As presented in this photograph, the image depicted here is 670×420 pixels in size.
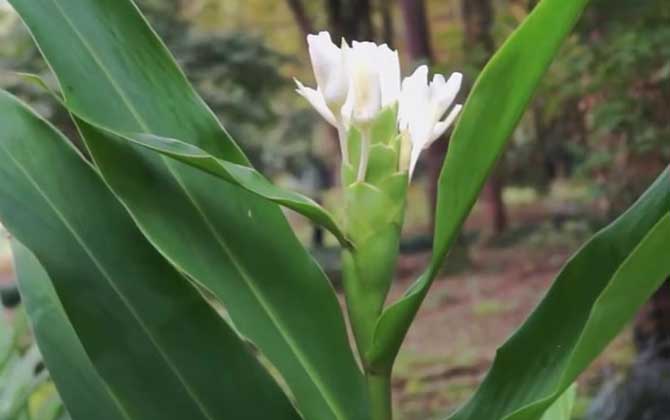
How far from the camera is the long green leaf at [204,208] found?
35 centimetres

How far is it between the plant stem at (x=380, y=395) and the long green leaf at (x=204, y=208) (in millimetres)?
10

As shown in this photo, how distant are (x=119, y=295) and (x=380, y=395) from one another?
A: 0.11 meters

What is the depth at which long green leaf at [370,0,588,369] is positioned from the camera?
31 centimetres

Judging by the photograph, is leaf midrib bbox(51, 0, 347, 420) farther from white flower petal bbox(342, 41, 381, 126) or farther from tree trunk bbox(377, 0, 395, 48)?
tree trunk bbox(377, 0, 395, 48)

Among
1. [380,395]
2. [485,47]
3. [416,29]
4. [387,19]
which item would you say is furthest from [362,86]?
[387,19]

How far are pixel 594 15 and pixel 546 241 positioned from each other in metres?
1.69

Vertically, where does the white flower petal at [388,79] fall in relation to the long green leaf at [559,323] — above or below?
above

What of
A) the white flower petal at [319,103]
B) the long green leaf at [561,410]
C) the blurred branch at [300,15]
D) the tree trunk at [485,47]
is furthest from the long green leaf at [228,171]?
the blurred branch at [300,15]

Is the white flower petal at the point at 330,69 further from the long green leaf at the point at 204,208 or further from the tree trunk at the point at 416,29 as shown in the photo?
the tree trunk at the point at 416,29

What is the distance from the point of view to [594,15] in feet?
5.53

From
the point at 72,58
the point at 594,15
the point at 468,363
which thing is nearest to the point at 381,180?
the point at 72,58

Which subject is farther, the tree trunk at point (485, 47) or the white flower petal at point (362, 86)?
the tree trunk at point (485, 47)

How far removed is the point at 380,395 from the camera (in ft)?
1.19

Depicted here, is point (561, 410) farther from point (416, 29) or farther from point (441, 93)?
point (416, 29)
